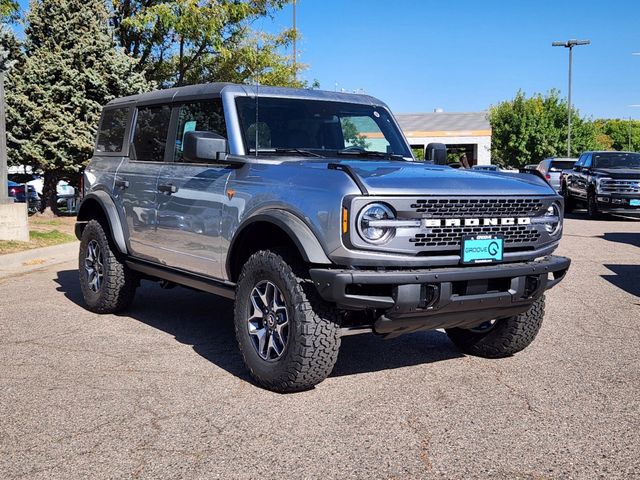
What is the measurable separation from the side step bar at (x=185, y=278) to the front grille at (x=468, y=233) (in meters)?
1.51

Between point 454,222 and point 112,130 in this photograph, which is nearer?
point 454,222

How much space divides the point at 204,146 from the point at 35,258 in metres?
7.71

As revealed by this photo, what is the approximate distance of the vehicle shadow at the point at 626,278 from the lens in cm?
915

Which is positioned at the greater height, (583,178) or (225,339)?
(583,178)

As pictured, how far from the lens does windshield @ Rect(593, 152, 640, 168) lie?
21.5m

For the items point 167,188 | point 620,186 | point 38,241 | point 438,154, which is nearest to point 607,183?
point 620,186

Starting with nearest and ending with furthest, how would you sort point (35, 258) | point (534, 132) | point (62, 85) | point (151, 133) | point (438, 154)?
point (438, 154) → point (151, 133) → point (35, 258) → point (62, 85) → point (534, 132)

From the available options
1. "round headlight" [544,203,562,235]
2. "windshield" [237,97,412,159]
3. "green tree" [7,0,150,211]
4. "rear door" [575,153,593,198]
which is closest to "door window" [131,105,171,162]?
"windshield" [237,97,412,159]

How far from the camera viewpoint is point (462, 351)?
602 centimetres

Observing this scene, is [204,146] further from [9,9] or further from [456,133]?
[456,133]

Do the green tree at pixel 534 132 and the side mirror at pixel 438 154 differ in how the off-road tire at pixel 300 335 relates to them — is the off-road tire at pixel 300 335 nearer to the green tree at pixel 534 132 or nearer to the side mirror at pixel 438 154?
the side mirror at pixel 438 154

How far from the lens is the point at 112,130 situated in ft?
24.8

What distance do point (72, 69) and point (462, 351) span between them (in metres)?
14.9

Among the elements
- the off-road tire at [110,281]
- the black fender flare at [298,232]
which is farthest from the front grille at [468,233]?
the off-road tire at [110,281]
